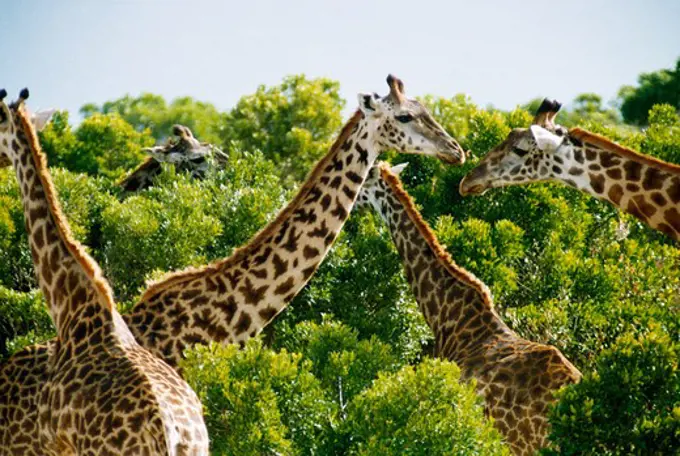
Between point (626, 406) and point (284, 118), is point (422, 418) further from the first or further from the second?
point (284, 118)

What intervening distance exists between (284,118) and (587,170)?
13.4 m

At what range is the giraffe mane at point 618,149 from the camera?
38.5 ft

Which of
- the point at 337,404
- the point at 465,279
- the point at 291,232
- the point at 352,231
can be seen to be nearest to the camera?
the point at 337,404

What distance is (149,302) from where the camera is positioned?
37.1 feet

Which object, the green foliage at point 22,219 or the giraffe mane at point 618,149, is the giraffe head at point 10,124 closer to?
the green foliage at point 22,219

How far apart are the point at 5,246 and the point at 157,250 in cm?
174

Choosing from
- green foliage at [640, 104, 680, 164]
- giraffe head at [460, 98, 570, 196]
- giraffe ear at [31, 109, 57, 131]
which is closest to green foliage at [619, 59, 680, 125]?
green foliage at [640, 104, 680, 164]

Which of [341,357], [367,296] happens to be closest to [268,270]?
[341,357]

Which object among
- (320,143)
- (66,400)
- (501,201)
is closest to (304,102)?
(320,143)

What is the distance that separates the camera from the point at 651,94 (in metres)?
48.9

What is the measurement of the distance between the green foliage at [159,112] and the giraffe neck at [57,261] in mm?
34523

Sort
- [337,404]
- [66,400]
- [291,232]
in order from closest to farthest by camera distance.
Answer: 1. [66,400]
2. [337,404]
3. [291,232]

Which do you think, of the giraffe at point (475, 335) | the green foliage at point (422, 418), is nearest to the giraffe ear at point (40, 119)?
the giraffe at point (475, 335)

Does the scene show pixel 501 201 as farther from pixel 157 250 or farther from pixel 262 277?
pixel 262 277
